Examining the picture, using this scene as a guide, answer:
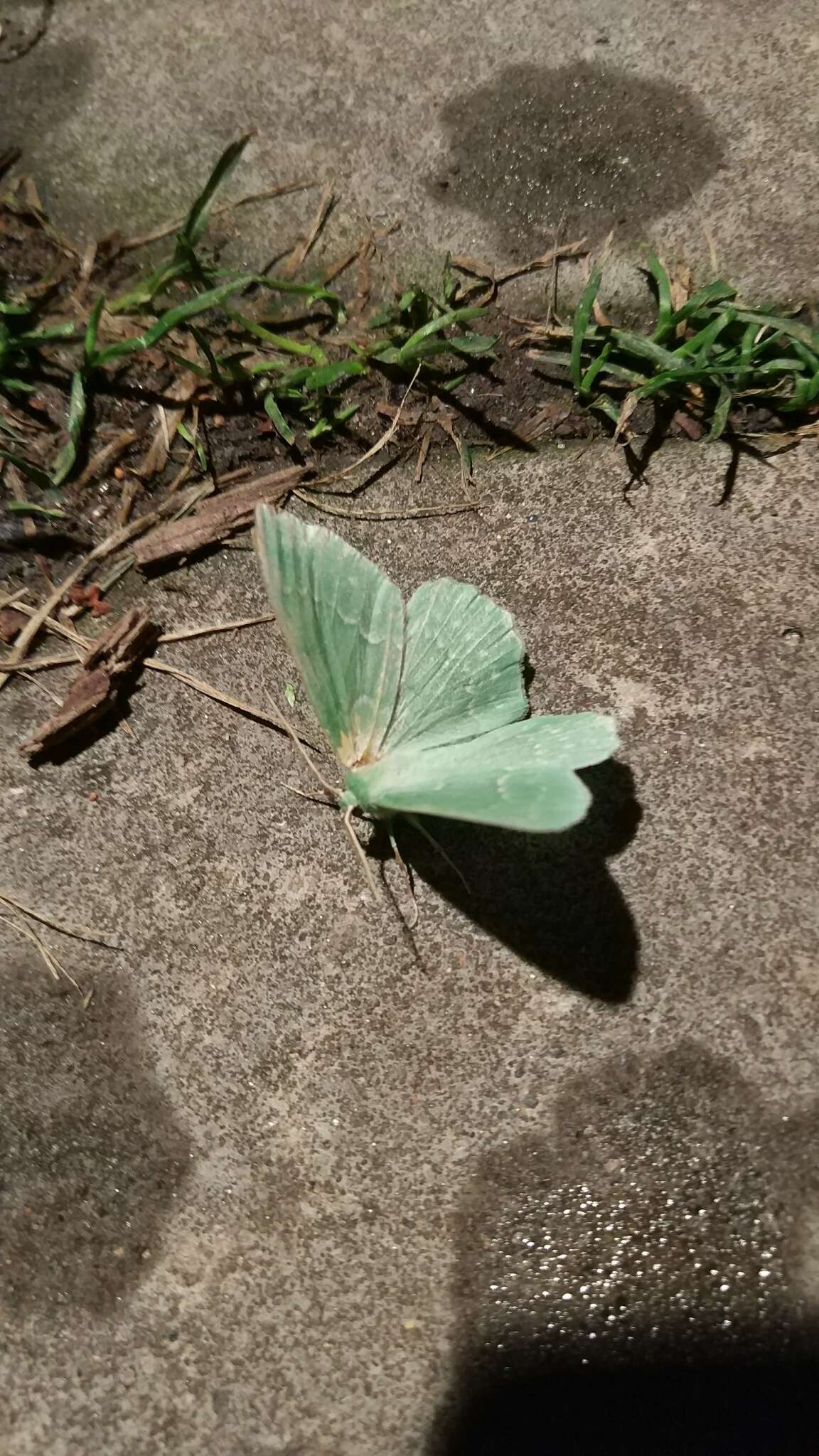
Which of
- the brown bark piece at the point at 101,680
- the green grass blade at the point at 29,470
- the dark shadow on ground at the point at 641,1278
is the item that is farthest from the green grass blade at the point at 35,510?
the dark shadow on ground at the point at 641,1278

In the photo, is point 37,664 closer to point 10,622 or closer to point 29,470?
point 10,622

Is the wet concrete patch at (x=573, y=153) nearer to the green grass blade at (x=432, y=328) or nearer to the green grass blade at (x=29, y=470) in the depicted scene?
the green grass blade at (x=432, y=328)

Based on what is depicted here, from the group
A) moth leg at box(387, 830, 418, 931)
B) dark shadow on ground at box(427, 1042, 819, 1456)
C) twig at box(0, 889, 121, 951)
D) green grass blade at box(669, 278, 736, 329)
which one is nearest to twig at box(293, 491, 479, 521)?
green grass blade at box(669, 278, 736, 329)

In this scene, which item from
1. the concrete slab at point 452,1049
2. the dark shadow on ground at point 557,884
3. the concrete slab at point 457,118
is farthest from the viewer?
the concrete slab at point 457,118

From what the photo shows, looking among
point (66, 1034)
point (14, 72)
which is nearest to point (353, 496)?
point (66, 1034)

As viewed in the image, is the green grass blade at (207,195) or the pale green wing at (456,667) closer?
the pale green wing at (456,667)

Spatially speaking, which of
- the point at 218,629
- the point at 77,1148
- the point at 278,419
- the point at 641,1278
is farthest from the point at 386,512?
the point at 641,1278

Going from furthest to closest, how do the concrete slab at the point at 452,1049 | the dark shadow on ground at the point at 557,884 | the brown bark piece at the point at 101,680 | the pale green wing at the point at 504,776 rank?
the brown bark piece at the point at 101,680 < the dark shadow on ground at the point at 557,884 < the concrete slab at the point at 452,1049 < the pale green wing at the point at 504,776

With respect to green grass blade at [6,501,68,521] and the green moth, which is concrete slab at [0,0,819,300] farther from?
the green moth
